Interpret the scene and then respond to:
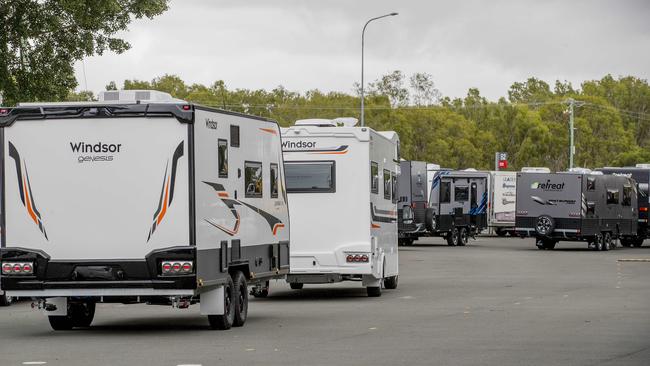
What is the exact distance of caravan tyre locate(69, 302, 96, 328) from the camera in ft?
59.9

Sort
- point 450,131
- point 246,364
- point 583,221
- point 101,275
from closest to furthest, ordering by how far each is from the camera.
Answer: point 246,364 → point 101,275 → point 583,221 → point 450,131

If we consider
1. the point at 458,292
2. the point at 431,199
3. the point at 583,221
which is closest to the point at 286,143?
the point at 458,292

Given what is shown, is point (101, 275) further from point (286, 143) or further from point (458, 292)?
point (458, 292)

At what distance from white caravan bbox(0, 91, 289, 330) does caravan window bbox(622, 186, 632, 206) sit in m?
38.5

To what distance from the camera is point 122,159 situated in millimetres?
16625

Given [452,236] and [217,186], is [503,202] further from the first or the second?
[217,186]

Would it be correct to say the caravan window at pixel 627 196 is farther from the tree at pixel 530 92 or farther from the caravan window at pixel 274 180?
the tree at pixel 530 92

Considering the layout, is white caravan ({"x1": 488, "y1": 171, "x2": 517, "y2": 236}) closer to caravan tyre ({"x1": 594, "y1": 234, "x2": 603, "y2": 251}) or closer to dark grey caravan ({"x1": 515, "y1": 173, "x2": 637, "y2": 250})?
dark grey caravan ({"x1": 515, "y1": 173, "x2": 637, "y2": 250})

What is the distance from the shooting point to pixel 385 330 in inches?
693

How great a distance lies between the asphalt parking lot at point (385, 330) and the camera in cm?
1421

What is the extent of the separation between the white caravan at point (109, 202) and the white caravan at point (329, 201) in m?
6.77

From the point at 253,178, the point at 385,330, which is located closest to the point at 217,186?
the point at 253,178

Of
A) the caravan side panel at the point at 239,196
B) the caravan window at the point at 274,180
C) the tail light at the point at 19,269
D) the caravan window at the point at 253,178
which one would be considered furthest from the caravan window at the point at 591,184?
the tail light at the point at 19,269

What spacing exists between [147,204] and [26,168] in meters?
1.72
